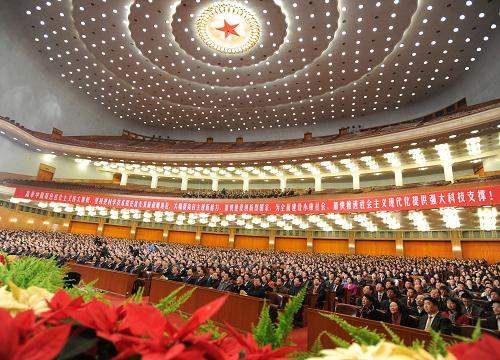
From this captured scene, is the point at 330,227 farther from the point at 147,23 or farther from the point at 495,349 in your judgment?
the point at 495,349

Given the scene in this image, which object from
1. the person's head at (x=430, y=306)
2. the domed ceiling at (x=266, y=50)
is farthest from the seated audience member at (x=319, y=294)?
the domed ceiling at (x=266, y=50)

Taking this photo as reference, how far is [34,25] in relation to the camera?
61.1 feet

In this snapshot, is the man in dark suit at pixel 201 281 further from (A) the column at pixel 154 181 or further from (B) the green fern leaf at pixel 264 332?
(A) the column at pixel 154 181

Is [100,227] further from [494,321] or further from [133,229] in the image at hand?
[494,321]

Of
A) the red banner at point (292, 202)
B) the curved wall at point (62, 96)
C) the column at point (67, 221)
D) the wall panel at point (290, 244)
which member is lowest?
the wall panel at point (290, 244)

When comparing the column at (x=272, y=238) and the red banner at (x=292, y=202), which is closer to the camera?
the red banner at (x=292, y=202)

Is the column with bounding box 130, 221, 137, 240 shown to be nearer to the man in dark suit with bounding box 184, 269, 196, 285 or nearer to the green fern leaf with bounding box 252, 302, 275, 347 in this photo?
the man in dark suit with bounding box 184, 269, 196, 285

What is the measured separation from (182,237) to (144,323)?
85.4 ft

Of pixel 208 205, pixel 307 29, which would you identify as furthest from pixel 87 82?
pixel 307 29

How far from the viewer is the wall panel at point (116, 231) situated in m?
26.4

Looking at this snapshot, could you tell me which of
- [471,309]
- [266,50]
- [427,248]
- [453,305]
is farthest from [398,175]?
[453,305]

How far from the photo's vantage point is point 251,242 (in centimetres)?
2395

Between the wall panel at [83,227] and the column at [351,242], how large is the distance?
20.4 m

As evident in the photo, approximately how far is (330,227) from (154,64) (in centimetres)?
1588
